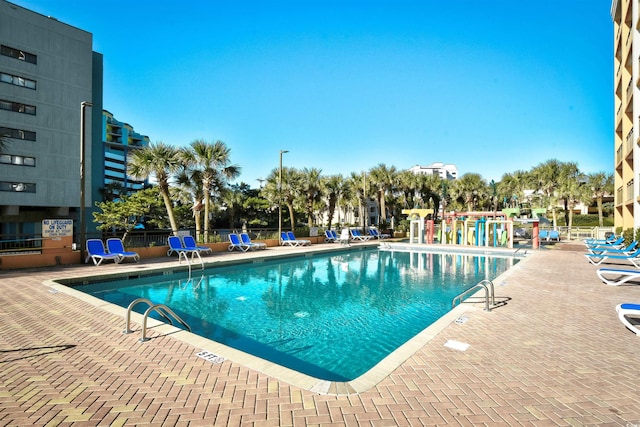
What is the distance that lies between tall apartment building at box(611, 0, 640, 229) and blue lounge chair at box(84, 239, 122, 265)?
25.5m

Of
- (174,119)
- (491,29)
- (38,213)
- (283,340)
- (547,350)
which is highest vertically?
(491,29)

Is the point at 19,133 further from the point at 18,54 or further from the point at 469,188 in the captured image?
the point at 469,188

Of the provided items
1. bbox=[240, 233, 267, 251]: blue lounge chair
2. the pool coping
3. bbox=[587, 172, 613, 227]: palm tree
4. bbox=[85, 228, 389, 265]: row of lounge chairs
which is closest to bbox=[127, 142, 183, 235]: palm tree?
bbox=[85, 228, 389, 265]: row of lounge chairs

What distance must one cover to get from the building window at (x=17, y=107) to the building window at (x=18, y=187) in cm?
552

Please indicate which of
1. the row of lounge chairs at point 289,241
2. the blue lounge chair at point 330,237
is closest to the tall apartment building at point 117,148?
the blue lounge chair at point 330,237

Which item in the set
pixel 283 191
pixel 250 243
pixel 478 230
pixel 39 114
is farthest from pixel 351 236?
pixel 39 114

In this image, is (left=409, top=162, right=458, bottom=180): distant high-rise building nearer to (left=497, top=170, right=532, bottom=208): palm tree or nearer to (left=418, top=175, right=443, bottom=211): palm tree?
(left=497, top=170, right=532, bottom=208): palm tree

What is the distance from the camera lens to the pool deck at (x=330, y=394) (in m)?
2.88

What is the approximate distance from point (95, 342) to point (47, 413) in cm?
192

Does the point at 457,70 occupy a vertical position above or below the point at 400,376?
above

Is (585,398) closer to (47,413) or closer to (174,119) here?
(47,413)

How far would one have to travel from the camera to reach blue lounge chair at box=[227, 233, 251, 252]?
18547mm

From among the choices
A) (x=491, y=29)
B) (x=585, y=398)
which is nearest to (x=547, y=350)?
(x=585, y=398)

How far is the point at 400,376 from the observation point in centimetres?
364
